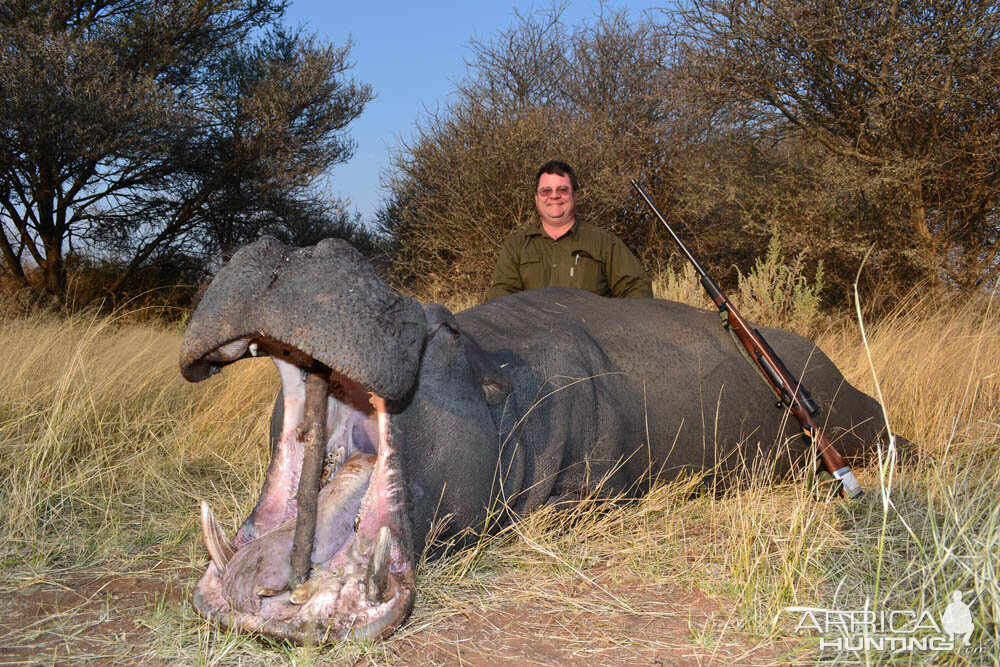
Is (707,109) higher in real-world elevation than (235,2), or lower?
lower

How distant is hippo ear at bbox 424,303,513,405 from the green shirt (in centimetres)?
242

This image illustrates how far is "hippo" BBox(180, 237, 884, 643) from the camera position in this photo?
2.09 meters

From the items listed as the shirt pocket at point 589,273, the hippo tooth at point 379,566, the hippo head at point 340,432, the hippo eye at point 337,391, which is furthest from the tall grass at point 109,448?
the shirt pocket at point 589,273

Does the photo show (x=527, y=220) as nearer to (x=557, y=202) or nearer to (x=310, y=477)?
(x=557, y=202)

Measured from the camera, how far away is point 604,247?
16.9 feet

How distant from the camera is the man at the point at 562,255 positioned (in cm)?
512

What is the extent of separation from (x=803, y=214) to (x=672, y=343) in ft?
25.4

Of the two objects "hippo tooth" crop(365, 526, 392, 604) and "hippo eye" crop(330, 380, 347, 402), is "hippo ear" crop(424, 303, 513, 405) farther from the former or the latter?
"hippo tooth" crop(365, 526, 392, 604)

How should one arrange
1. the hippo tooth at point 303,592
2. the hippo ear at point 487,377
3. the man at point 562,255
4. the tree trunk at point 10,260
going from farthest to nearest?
the tree trunk at point 10,260 → the man at point 562,255 → the hippo ear at point 487,377 → the hippo tooth at point 303,592

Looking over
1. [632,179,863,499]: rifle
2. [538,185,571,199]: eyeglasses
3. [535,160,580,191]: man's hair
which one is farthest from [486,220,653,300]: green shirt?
[632,179,863,499]: rifle

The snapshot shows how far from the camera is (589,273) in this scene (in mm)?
5125

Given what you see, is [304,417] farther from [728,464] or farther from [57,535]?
[728,464]


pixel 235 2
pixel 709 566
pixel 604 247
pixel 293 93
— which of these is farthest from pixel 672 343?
pixel 235 2

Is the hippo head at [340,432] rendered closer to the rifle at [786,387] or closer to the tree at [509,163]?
the rifle at [786,387]
